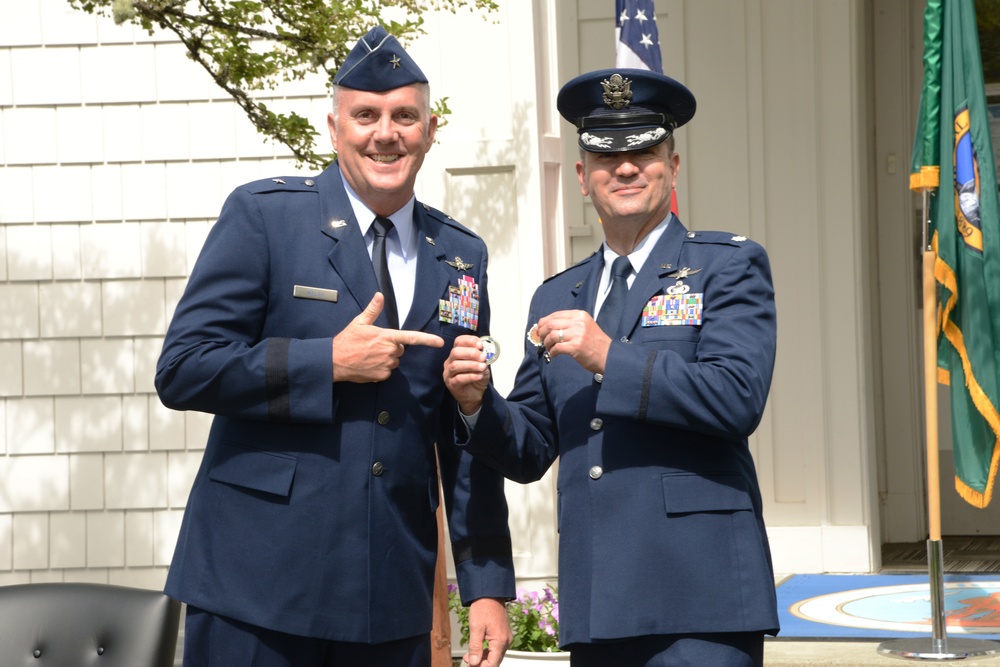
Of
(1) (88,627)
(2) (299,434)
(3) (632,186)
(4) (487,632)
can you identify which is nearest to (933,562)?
(4) (487,632)

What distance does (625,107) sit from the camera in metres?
2.98

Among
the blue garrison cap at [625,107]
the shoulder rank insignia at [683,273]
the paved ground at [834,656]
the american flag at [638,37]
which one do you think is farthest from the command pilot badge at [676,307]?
the american flag at [638,37]

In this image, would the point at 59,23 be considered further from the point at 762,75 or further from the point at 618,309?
the point at 618,309

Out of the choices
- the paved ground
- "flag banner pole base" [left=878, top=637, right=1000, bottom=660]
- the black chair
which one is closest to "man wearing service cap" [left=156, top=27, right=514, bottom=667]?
the black chair

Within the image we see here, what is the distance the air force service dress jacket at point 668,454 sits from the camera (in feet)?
8.82

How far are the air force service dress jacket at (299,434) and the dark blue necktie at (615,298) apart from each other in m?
0.36

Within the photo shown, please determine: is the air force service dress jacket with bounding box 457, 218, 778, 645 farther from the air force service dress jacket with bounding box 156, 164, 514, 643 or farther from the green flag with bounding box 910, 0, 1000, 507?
the green flag with bounding box 910, 0, 1000, 507

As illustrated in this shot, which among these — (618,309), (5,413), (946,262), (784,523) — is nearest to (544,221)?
(946,262)

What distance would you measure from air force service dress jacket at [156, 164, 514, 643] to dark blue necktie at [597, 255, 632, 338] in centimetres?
36

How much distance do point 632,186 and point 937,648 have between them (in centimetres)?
306

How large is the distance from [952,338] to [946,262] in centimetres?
31

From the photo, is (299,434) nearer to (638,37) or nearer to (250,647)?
(250,647)

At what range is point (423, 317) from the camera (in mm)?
2924

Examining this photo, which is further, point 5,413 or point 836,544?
point 836,544
